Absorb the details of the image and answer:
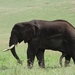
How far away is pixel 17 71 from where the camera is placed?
8148mm

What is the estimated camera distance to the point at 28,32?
38.8 ft

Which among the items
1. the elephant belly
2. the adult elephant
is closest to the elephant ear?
the adult elephant

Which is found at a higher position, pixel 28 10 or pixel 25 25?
pixel 25 25

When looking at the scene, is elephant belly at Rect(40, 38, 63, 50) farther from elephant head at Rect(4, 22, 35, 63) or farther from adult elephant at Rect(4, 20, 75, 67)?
elephant head at Rect(4, 22, 35, 63)

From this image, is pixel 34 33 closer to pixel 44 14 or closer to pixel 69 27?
pixel 69 27

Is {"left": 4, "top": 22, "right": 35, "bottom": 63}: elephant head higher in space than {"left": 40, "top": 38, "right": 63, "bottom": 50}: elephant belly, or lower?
higher

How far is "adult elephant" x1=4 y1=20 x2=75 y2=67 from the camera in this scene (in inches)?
462

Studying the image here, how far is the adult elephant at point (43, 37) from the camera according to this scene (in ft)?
38.5

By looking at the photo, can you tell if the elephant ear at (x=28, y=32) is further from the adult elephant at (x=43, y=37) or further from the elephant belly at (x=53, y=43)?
the elephant belly at (x=53, y=43)

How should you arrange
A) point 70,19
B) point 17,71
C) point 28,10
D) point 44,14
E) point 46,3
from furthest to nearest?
point 46,3 → point 28,10 → point 44,14 → point 70,19 → point 17,71

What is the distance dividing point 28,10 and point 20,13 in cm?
Answer: 228

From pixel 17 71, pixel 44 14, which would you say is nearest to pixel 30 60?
pixel 17 71

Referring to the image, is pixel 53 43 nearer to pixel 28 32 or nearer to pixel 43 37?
pixel 43 37

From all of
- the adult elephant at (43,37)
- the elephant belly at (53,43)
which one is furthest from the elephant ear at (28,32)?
the elephant belly at (53,43)
